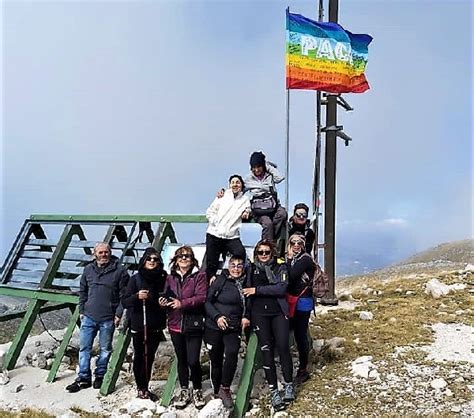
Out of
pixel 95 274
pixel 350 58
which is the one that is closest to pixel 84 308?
pixel 95 274

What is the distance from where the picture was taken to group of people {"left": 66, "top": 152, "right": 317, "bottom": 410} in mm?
6723

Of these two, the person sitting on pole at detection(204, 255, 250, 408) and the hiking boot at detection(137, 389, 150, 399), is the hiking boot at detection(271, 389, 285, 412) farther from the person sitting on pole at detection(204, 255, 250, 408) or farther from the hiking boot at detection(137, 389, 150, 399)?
the hiking boot at detection(137, 389, 150, 399)

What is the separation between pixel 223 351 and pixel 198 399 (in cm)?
74

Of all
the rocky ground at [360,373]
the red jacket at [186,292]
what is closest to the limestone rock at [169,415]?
the rocky ground at [360,373]

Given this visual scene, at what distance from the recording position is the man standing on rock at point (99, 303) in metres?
7.94

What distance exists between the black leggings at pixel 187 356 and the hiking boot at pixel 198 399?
0.20 ft

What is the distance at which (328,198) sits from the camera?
455 inches

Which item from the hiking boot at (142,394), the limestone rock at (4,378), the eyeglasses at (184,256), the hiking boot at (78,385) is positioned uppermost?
the eyeglasses at (184,256)

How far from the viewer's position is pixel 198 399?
703 cm

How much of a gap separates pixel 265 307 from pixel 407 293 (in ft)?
21.0

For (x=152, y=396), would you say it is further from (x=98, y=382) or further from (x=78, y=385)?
(x=78, y=385)

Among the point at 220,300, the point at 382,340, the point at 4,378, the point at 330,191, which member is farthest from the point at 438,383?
the point at 4,378

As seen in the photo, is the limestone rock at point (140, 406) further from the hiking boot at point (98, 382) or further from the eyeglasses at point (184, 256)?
the eyeglasses at point (184, 256)

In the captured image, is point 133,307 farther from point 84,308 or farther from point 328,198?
point 328,198
